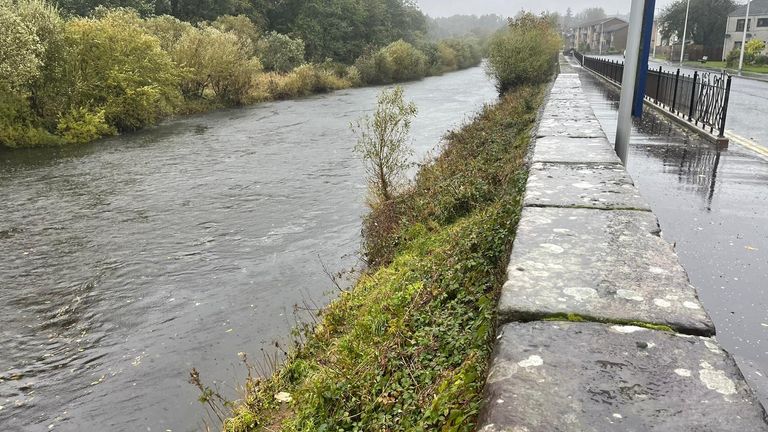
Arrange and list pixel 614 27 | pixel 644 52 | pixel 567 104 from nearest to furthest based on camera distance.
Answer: pixel 644 52, pixel 567 104, pixel 614 27

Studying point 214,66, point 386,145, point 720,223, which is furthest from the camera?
point 214,66

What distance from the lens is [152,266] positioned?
31.6 ft

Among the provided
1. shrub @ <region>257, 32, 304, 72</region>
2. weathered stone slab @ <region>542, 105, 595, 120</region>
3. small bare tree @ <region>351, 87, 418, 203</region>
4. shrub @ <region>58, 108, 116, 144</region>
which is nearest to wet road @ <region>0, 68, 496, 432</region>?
small bare tree @ <region>351, 87, 418, 203</region>

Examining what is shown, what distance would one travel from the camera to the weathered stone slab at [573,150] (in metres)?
5.66

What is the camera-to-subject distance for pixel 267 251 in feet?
33.4

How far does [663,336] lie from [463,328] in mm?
1496

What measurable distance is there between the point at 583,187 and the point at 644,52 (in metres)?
1.37

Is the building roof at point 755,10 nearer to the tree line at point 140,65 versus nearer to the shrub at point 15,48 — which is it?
the tree line at point 140,65

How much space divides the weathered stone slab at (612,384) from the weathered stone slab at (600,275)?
0.14m

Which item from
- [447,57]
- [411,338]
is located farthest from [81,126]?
[447,57]

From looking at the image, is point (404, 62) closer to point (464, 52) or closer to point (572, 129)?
point (464, 52)

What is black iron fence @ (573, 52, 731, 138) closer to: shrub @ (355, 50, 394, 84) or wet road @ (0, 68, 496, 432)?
wet road @ (0, 68, 496, 432)

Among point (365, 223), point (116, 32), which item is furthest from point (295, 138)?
point (365, 223)

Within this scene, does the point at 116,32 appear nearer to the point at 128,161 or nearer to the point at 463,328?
the point at 128,161
